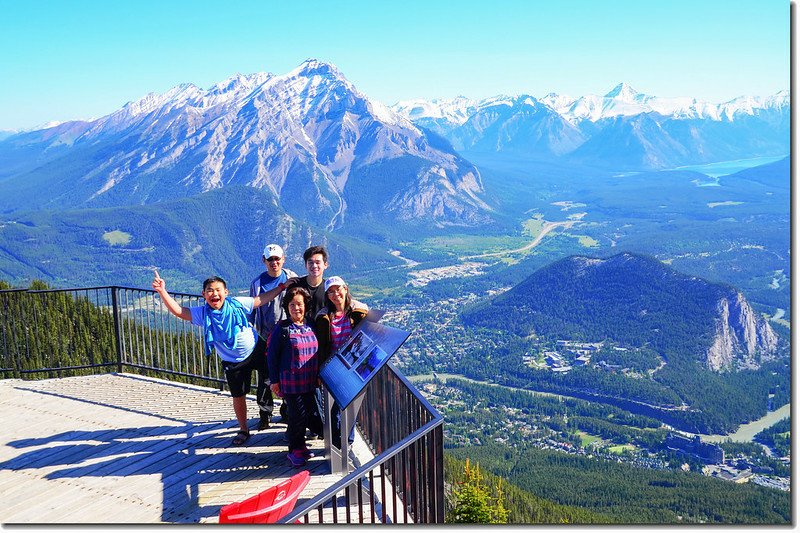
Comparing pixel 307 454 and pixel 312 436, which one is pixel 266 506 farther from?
pixel 312 436

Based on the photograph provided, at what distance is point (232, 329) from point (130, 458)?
196 centimetres

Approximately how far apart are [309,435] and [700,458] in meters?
89.5

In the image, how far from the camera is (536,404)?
107 meters

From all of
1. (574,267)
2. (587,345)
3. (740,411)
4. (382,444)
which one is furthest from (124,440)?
(574,267)

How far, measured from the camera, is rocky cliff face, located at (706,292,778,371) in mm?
130500

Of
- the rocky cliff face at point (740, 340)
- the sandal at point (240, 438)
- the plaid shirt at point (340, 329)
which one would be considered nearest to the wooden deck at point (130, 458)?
Answer: the sandal at point (240, 438)

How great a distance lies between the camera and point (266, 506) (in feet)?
16.6

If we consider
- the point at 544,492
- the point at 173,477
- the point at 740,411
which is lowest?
the point at 740,411

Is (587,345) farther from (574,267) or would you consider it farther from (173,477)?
(173,477)

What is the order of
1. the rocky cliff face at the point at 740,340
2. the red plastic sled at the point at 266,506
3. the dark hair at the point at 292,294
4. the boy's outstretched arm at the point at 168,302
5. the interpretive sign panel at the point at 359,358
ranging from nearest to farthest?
1. the red plastic sled at the point at 266,506
2. the interpretive sign panel at the point at 359,358
3. the dark hair at the point at 292,294
4. the boy's outstretched arm at the point at 168,302
5. the rocky cliff face at the point at 740,340

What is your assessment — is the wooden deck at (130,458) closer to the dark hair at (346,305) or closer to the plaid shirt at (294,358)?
the plaid shirt at (294,358)

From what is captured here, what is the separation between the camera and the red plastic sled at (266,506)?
499 centimetres

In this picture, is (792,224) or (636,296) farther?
(636,296)

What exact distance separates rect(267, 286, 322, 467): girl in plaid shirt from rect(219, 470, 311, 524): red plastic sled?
1.95 meters
